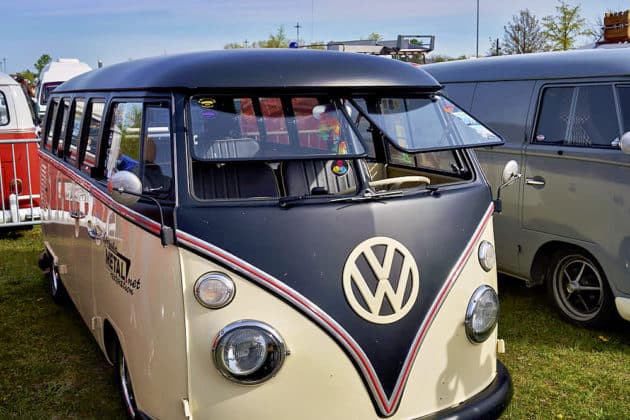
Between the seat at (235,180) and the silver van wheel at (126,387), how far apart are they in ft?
3.40

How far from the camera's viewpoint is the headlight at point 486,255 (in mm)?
3398

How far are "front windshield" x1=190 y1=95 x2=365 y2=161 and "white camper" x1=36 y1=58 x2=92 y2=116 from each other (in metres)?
17.1

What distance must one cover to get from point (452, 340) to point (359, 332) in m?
0.53

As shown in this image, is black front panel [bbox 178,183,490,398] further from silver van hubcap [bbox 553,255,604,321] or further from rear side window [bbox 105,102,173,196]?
silver van hubcap [bbox 553,255,604,321]

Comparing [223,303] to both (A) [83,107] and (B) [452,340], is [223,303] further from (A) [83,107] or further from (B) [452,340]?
(A) [83,107]

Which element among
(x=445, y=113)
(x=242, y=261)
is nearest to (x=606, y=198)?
(x=445, y=113)

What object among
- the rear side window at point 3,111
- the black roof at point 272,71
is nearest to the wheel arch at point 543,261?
the black roof at point 272,71

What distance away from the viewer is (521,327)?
17.7 ft

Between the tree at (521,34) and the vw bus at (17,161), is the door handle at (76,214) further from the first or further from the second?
the tree at (521,34)

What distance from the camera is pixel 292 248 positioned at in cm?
295

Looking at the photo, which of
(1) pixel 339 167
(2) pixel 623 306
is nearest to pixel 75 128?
(1) pixel 339 167

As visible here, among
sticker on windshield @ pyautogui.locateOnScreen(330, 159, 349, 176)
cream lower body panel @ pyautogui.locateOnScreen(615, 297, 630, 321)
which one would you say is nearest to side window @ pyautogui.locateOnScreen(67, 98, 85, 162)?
sticker on windshield @ pyautogui.locateOnScreen(330, 159, 349, 176)

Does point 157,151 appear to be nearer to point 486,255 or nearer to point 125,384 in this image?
point 125,384

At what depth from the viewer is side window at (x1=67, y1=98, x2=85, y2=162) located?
471cm
